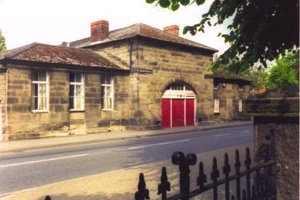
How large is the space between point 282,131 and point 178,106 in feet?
75.4

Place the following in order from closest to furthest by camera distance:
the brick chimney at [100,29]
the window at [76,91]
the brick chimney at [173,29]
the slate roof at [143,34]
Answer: the window at [76,91] → the slate roof at [143,34] → the brick chimney at [100,29] → the brick chimney at [173,29]

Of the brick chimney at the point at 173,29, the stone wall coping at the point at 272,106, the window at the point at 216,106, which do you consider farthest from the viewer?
the window at the point at 216,106

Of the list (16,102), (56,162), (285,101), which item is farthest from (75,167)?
(16,102)

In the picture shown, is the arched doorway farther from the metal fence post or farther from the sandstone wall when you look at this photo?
the metal fence post

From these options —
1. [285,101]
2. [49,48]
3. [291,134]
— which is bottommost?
[291,134]

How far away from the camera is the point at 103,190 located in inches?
273

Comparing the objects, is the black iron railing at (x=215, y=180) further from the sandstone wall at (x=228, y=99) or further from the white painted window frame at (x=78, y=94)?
the sandstone wall at (x=228, y=99)

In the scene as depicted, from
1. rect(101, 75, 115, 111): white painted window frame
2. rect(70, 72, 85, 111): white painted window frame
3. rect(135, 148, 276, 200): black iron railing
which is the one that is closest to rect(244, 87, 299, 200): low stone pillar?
rect(135, 148, 276, 200): black iron railing

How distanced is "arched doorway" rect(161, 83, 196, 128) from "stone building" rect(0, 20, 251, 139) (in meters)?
0.08

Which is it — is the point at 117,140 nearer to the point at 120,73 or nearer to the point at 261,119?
the point at 120,73

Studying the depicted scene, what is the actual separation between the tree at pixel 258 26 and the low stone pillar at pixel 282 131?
152 centimetres

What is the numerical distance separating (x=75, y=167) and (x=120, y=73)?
14222 millimetres

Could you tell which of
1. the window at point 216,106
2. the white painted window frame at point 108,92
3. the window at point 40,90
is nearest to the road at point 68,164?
the window at point 40,90

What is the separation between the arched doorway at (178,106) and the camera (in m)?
25.4
